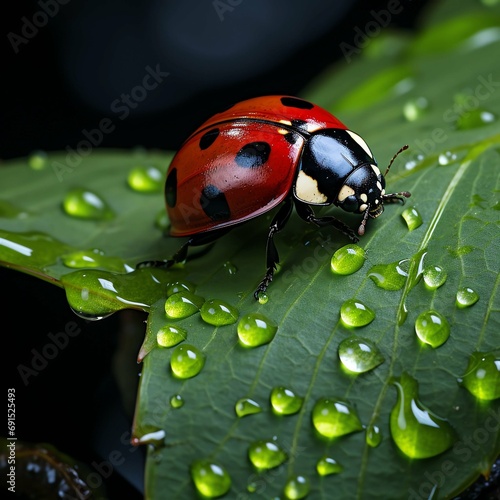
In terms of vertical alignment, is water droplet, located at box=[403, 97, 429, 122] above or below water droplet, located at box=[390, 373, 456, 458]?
below

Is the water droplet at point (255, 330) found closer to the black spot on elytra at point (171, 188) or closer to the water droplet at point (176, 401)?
the water droplet at point (176, 401)

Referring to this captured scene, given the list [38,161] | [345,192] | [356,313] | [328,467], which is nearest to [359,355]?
[356,313]

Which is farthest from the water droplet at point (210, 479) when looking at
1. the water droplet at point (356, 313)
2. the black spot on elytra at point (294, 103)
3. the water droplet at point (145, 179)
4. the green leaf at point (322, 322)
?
the water droplet at point (145, 179)

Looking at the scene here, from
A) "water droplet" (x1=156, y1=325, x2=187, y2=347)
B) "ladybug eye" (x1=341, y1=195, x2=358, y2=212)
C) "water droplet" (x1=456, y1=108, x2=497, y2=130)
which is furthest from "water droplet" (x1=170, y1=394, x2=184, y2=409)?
"water droplet" (x1=456, y1=108, x2=497, y2=130)

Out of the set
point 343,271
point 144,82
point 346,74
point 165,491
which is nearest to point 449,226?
point 343,271

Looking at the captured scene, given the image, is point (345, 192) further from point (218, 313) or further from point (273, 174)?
point (218, 313)

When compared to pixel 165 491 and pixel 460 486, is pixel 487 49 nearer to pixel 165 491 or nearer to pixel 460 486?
pixel 460 486

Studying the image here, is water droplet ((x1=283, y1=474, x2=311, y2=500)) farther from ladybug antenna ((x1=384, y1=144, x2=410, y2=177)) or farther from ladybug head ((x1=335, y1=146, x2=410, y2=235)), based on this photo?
ladybug antenna ((x1=384, y1=144, x2=410, y2=177))
